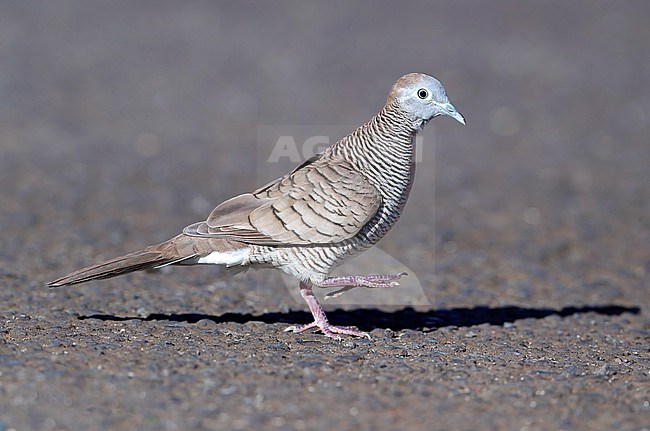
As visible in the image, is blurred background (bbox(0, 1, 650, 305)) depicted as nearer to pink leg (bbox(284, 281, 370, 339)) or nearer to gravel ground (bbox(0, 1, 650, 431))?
gravel ground (bbox(0, 1, 650, 431))

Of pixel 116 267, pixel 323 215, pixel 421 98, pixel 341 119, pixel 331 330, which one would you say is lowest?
pixel 331 330

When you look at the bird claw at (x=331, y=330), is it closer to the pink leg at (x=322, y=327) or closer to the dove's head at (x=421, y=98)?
the pink leg at (x=322, y=327)

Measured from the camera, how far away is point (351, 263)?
8.51m

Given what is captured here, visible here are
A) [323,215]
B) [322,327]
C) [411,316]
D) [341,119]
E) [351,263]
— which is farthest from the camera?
Answer: [341,119]

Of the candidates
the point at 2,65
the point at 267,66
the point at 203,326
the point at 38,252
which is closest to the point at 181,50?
the point at 267,66

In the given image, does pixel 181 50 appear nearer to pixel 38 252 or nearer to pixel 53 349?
pixel 38 252

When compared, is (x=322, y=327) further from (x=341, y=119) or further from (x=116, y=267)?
(x=341, y=119)

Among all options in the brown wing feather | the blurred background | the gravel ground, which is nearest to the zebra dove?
the brown wing feather

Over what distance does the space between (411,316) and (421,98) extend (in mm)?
1799

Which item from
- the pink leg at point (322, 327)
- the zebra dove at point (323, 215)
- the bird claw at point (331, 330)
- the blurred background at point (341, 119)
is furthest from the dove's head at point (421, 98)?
the blurred background at point (341, 119)

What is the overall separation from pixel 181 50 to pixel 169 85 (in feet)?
5.89

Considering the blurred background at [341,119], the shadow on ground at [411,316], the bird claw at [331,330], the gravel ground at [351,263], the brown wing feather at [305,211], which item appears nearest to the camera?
the gravel ground at [351,263]

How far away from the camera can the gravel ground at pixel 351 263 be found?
4.63 m

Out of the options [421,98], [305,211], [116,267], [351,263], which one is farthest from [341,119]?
[116,267]
